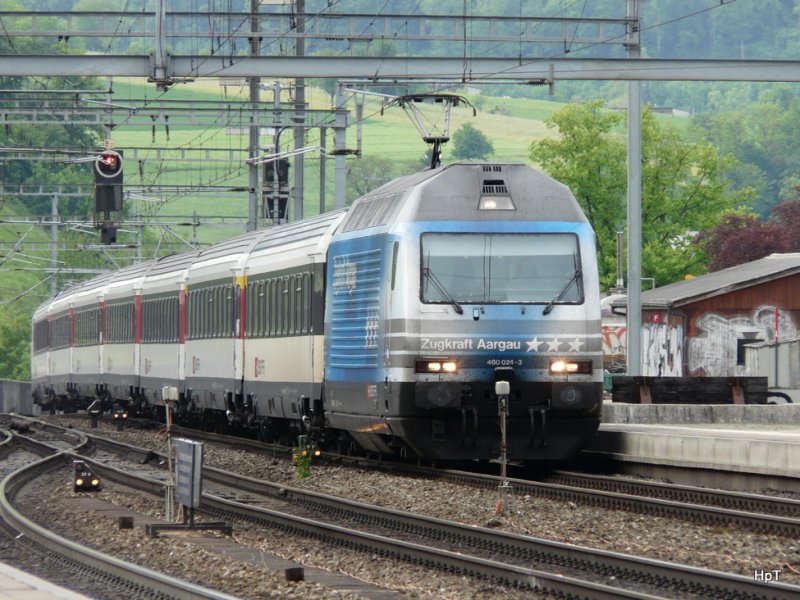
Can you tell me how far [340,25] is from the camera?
109 metres

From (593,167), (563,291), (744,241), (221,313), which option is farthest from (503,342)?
(744,241)

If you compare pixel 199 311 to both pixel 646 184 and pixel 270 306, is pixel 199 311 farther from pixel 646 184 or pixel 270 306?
pixel 646 184

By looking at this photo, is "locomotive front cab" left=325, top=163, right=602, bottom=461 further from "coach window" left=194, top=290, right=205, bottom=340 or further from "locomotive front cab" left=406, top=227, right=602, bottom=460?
"coach window" left=194, top=290, right=205, bottom=340

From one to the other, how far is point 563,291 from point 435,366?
1.78m

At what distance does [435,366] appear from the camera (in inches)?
776

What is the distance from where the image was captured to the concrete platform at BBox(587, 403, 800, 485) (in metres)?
19.2

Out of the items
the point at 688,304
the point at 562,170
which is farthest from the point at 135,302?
the point at 562,170

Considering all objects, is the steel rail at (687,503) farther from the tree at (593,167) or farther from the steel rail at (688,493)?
the tree at (593,167)

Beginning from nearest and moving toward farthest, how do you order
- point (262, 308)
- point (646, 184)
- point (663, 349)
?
point (262, 308) → point (663, 349) → point (646, 184)

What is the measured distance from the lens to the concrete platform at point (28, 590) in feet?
36.1

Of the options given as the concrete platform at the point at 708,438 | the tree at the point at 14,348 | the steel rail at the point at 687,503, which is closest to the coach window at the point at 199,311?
the concrete platform at the point at 708,438

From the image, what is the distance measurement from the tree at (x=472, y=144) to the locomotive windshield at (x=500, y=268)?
152 meters

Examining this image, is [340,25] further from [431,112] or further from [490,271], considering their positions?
[490,271]

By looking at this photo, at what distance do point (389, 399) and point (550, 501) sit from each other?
267 centimetres
